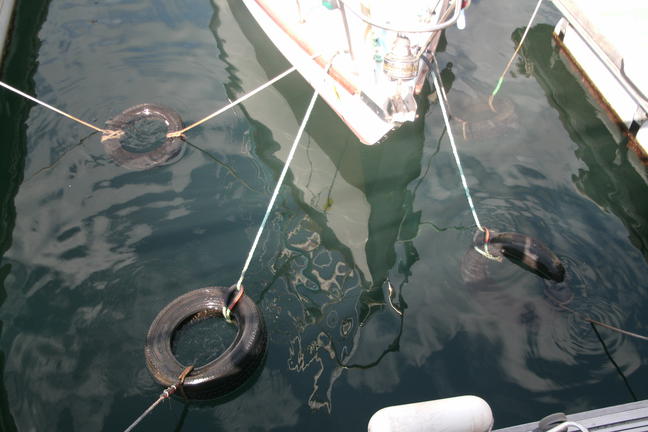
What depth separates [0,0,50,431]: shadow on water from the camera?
6910 mm

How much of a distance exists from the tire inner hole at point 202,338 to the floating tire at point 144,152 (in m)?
3.07

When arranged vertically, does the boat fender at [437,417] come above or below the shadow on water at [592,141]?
above

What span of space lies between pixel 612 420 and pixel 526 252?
8.38 ft

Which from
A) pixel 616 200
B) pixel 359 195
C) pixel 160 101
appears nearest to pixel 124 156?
pixel 160 101

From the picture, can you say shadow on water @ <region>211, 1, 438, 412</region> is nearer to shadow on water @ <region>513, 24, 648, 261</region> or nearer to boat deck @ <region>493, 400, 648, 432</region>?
boat deck @ <region>493, 400, 648, 432</region>

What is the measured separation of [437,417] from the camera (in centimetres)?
400

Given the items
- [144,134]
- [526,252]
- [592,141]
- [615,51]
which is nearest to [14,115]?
[144,134]

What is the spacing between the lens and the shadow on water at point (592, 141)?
7.95m

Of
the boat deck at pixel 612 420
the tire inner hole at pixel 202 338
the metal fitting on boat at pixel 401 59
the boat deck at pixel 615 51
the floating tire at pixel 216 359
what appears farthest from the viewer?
the boat deck at pixel 615 51

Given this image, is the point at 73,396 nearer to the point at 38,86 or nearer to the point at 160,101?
the point at 160,101

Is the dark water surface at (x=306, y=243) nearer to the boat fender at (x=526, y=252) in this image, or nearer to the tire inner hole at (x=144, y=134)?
the boat fender at (x=526, y=252)

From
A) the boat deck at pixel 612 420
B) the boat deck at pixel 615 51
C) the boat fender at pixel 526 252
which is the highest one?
the boat deck at pixel 615 51

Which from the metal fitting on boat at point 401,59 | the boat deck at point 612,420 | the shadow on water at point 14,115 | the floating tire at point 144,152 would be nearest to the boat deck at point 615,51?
the metal fitting on boat at point 401,59

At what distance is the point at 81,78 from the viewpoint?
9.70m
